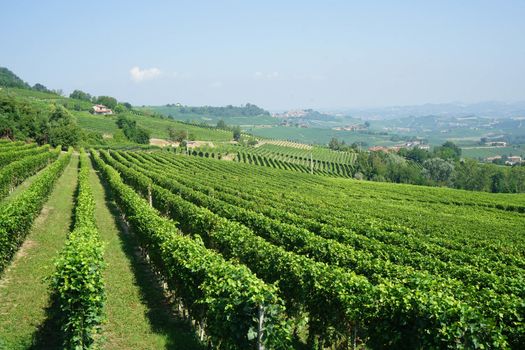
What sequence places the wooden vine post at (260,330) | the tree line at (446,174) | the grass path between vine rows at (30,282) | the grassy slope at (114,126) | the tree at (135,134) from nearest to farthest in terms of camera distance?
the wooden vine post at (260,330)
the grass path between vine rows at (30,282)
the tree line at (446,174)
the tree at (135,134)
the grassy slope at (114,126)

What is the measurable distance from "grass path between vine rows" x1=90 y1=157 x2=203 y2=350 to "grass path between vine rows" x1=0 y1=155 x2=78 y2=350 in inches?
91.6

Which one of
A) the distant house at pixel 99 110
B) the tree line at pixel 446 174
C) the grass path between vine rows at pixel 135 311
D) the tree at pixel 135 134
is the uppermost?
the distant house at pixel 99 110

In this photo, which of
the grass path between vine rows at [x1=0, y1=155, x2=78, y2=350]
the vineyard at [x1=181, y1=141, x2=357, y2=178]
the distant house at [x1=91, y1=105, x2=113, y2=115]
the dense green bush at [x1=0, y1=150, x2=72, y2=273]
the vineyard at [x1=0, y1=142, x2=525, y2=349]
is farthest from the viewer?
the distant house at [x1=91, y1=105, x2=113, y2=115]

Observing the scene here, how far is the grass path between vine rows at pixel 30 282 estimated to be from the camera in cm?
1283

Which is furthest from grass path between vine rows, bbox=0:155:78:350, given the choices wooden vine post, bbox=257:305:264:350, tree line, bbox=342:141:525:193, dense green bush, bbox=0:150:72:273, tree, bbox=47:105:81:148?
tree line, bbox=342:141:525:193

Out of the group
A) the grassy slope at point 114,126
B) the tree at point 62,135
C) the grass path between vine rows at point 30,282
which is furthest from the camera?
the grassy slope at point 114,126

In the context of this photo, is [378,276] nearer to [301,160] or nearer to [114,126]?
[301,160]

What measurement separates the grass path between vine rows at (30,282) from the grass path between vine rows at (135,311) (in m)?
2.33

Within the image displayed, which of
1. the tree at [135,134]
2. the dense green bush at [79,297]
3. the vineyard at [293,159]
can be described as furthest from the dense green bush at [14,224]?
the tree at [135,134]

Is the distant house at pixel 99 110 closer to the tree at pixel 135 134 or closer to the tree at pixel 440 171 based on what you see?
the tree at pixel 135 134

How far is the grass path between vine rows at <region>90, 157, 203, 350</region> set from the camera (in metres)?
12.9

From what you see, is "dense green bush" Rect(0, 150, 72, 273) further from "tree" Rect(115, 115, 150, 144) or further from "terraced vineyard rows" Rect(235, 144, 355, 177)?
"tree" Rect(115, 115, 150, 144)

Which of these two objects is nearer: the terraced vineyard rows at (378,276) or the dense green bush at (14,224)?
the terraced vineyard rows at (378,276)

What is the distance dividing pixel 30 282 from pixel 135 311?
17.5 feet
